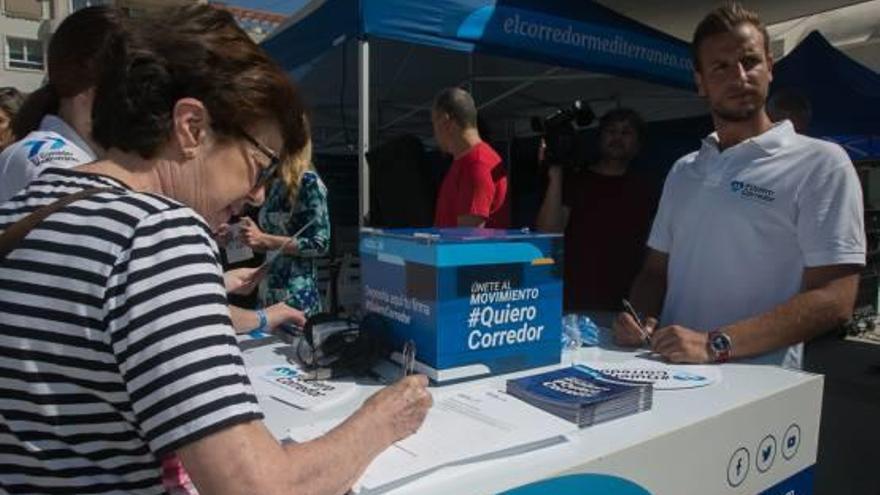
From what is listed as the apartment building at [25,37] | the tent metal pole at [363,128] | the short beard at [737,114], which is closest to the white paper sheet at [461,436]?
the short beard at [737,114]

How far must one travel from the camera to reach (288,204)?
260 cm

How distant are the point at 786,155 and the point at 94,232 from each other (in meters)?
1.55

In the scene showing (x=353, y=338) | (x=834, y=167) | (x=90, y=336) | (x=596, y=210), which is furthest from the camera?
(x=596, y=210)

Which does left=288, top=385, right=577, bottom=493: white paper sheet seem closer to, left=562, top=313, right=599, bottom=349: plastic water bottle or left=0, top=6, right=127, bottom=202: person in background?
left=562, top=313, right=599, bottom=349: plastic water bottle

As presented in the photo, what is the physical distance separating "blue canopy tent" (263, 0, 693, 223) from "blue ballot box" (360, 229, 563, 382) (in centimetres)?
176

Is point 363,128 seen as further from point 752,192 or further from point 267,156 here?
point 267,156

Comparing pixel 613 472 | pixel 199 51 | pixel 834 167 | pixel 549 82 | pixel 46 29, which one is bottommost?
pixel 613 472

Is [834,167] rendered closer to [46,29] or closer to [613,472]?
[613,472]

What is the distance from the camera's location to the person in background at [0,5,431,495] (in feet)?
1.92

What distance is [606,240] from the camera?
2840 mm

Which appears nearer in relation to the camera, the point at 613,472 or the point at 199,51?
the point at 199,51

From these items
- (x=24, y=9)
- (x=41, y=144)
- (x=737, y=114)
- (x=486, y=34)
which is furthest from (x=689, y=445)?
(x=24, y=9)

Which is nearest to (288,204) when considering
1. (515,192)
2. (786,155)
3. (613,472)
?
(786,155)

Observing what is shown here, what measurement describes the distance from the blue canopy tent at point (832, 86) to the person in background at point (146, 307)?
191 inches
